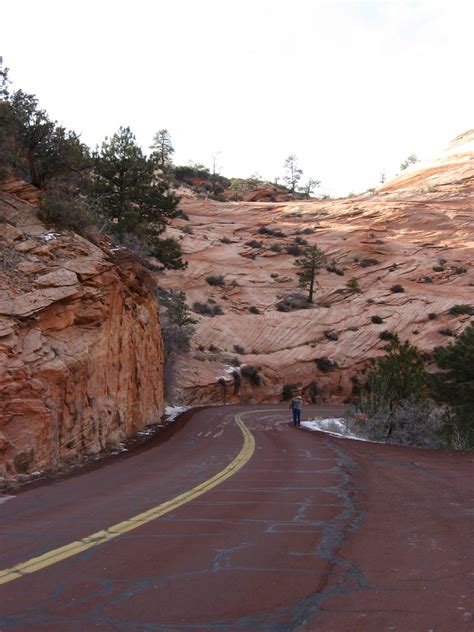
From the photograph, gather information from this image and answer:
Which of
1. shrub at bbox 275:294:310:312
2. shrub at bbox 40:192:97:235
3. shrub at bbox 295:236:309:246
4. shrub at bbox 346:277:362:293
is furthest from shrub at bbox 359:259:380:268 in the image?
shrub at bbox 40:192:97:235

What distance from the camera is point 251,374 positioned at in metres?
47.5

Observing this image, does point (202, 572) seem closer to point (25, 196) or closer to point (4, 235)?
point (4, 235)

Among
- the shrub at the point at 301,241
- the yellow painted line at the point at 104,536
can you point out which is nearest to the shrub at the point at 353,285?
the shrub at the point at 301,241

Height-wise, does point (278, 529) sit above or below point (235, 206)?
below

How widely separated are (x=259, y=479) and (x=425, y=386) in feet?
58.8

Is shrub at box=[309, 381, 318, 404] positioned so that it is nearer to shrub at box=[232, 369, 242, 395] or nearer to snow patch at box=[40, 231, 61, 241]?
shrub at box=[232, 369, 242, 395]

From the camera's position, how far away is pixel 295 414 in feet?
84.3

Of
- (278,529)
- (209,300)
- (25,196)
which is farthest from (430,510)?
(209,300)

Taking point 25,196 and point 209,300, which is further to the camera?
point 209,300

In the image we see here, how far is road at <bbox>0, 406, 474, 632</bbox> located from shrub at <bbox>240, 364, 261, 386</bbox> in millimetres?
36017

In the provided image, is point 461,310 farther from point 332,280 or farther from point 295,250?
point 295,250

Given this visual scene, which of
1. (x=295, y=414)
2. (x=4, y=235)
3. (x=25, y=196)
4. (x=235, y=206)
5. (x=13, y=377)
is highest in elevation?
(x=235, y=206)

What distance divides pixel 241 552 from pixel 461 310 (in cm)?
5071

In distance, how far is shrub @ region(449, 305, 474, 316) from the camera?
5216 cm
